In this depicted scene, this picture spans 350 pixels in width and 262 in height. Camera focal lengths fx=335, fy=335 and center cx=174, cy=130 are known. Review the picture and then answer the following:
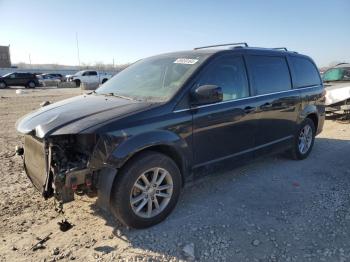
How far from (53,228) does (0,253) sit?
565 mm

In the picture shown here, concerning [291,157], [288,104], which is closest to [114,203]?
[288,104]

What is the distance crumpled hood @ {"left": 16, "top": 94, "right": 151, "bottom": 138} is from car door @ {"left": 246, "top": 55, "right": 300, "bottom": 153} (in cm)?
195

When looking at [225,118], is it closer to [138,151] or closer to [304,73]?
[138,151]

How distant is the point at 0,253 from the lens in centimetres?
323

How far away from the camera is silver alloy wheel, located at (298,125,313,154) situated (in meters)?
6.10

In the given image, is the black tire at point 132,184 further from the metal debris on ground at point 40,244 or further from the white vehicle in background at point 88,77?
the white vehicle in background at point 88,77

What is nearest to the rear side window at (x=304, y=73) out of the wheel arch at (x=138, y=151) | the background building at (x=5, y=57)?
the wheel arch at (x=138, y=151)

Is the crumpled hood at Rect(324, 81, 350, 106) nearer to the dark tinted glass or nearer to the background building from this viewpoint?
the dark tinted glass

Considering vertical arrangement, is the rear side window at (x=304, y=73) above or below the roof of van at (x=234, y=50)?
below

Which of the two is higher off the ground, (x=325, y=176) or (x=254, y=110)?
(x=254, y=110)

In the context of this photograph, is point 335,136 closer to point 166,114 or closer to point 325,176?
point 325,176

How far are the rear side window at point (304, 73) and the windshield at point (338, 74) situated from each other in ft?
19.6

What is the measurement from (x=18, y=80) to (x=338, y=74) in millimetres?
32342

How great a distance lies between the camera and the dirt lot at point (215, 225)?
3.22 m
